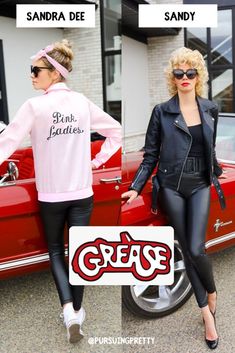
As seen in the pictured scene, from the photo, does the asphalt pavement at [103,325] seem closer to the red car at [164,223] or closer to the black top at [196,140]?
the red car at [164,223]

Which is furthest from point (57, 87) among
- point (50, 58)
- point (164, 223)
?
point (164, 223)

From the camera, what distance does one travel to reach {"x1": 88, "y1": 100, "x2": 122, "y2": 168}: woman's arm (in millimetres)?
1777

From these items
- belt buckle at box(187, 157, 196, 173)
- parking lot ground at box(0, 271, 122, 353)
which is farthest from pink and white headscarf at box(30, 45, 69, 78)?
parking lot ground at box(0, 271, 122, 353)

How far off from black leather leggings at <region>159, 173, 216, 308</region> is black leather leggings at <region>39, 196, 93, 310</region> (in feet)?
1.32

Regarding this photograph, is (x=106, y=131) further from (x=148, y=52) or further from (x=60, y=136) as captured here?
(x=148, y=52)

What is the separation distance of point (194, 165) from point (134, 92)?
44cm

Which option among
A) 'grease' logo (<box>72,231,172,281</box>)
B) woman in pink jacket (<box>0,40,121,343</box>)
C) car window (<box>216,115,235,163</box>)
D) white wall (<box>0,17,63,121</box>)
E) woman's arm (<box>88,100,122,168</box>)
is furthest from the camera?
car window (<box>216,115,235,163</box>)

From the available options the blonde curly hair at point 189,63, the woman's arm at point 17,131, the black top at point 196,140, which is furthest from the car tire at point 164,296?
the woman's arm at point 17,131

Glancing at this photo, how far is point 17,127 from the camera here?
5.56ft

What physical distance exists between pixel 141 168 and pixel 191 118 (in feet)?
1.09

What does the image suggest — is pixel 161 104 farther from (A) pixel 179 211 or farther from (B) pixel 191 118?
(A) pixel 179 211

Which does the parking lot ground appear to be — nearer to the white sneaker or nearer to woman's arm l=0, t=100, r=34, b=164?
the white sneaker

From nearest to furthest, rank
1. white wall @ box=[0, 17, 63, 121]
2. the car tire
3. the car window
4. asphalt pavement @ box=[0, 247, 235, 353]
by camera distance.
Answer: asphalt pavement @ box=[0, 247, 235, 353] → the car tire → white wall @ box=[0, 17, 63, 121] → the car window

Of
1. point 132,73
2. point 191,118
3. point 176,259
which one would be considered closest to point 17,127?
point 132,73
